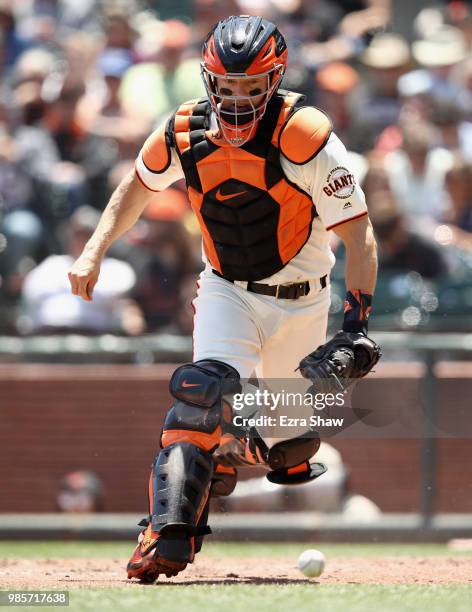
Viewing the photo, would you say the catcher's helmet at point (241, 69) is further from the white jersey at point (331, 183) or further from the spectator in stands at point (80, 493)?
the spectator in stands at point (80, 493)

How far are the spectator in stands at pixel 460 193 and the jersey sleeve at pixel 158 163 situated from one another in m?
4.47

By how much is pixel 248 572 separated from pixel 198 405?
4.61ft

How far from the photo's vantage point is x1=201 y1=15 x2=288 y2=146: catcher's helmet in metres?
5.55

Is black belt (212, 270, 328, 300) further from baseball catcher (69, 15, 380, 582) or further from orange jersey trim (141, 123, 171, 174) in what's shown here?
orange jersey trim (141, 123, 171, 174)

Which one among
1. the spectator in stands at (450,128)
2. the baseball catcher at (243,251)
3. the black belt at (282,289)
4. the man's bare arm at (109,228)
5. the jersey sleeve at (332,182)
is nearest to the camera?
the baseball catcher at (243,251)

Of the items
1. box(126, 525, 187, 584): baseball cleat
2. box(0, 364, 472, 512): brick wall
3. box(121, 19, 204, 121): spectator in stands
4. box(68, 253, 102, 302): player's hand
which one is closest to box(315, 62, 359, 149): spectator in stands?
box(121, 19, 204, 121): spectator in stands

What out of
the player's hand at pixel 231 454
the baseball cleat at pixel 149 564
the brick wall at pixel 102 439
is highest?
the baseball cleat at pixel 149 564

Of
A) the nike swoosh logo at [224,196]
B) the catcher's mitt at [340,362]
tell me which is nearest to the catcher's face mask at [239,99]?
the nike swoosh logo at [224,196]

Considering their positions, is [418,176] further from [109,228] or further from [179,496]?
[179,496]

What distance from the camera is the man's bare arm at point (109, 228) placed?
5891 millimetres

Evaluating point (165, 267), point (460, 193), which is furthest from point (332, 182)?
point (460, 193)

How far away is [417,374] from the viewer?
29.1 ft

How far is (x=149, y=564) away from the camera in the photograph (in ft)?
17.9

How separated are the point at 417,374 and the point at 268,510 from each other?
Result: 4.59 ft
